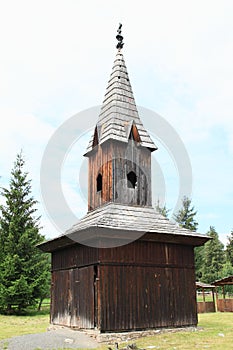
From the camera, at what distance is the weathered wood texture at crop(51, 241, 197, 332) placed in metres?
14.7

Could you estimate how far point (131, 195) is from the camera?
17750mm

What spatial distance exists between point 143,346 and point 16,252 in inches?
792

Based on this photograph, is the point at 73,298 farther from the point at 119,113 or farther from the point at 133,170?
the point at 119,113

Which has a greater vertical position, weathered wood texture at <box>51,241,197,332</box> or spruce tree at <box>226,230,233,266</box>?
spruce tree at <box>226,230,233,266</box>

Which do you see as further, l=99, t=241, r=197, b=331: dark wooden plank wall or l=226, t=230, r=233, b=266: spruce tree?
l=226, t=230, r=233, b=266: spruce tree

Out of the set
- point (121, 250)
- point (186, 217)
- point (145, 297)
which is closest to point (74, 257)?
point (121, 250)

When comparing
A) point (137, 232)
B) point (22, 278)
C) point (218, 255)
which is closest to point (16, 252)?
point (22, 278)

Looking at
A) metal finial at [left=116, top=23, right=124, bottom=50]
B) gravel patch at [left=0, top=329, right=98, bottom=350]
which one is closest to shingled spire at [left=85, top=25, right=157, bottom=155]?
metal finial at [left=116, top=23, right=124, bottom=50]

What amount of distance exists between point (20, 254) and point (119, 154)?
1687 cm

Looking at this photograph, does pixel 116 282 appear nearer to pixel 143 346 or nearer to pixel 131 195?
pixel 143 346

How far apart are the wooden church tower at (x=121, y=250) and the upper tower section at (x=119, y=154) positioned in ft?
0.15

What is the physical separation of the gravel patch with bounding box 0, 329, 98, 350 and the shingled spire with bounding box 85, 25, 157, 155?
332 inches

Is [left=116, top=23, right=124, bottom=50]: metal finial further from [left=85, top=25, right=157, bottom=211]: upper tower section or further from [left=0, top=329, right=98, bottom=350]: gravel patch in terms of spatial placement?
[left=0, top=329, right=98, bottom=350]: gravel patch

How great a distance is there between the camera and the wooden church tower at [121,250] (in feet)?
48.6
